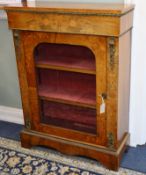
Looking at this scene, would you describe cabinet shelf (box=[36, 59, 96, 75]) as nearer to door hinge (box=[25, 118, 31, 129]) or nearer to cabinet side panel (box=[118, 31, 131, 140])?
cabinet side panel (box=[118, 31, 131, 140])

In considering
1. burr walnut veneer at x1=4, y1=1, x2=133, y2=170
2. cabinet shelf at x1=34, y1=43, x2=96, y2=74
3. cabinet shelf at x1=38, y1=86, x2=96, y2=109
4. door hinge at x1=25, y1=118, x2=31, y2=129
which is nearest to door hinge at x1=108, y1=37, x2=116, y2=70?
burr walnut veneer at x1=4, y1=1, x2=133, y2=170

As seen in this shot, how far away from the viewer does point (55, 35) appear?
4.83 ft

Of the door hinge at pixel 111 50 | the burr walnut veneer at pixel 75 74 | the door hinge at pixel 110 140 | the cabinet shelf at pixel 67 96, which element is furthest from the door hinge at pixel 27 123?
the door hinge at pixel 111 50

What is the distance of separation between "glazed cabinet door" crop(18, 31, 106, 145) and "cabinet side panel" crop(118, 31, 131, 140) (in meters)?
0.09

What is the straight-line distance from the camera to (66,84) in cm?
169

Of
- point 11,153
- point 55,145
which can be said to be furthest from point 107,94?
point 11,153

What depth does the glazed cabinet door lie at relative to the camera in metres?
1.47

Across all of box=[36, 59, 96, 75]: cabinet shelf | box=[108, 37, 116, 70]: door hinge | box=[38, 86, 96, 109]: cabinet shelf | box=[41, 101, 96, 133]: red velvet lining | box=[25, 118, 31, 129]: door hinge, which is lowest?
box=[25, 118, 31, 129]: door hinge

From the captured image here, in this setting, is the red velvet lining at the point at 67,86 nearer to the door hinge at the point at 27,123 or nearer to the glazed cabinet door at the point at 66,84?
the glazed cabinet door at the point at 66,84

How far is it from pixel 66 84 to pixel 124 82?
35 centimetres

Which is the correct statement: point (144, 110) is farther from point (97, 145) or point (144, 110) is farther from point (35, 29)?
point (35, 29)

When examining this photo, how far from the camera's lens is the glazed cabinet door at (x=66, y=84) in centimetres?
147

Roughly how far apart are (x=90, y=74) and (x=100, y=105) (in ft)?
0.57

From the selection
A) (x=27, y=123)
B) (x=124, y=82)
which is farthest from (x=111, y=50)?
(x=27, y=123)
